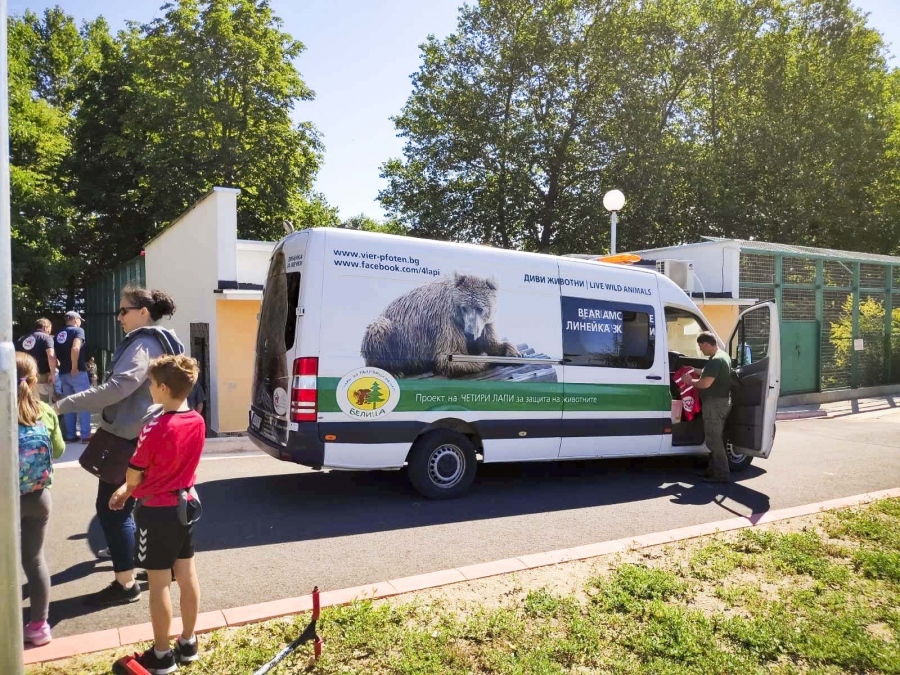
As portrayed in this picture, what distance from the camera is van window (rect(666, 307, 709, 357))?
8195 mm

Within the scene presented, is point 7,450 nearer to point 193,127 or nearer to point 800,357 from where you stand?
point 800,357

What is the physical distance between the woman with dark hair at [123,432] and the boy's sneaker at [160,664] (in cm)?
96

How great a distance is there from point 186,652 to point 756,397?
6.70 metres

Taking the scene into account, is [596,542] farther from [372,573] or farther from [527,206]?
[527,206]

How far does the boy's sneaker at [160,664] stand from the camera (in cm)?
327

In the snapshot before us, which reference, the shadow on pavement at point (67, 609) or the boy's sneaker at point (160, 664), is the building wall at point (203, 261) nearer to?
the shadow on pavement at point (67, 609)

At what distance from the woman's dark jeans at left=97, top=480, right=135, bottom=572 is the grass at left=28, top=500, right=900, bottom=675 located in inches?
30.1

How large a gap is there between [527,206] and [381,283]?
2310 centimetres

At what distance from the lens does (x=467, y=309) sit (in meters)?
6.59

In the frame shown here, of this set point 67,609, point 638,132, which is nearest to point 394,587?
point 67,609

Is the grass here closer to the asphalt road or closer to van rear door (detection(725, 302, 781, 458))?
the asphalt road

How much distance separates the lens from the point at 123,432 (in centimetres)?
414

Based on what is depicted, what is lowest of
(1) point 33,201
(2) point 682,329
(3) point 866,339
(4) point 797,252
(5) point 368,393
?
(5) point 368,393

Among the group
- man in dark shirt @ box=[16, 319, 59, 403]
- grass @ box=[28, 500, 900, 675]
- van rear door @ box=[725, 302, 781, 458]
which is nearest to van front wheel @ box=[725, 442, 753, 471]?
van rear door @ box=[725, 302, 781, 458]
